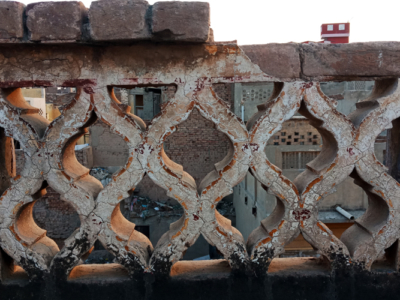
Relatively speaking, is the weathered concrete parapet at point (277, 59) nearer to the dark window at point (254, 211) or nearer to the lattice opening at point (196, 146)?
the dark window at point (254, 211)

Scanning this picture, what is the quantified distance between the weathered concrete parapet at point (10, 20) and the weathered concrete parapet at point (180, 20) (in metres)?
0.62

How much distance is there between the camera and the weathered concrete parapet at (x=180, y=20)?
151 cm

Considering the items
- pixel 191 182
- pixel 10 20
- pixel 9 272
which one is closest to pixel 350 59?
pixel 191 182

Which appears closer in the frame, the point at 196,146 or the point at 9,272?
the point at 9,272

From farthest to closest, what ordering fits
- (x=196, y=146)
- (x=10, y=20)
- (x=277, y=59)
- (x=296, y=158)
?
(x=196, y=146) < (x=296, y=158) < (x=277, y=59) < (x=10, y=20)

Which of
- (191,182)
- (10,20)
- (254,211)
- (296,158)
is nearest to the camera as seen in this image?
(10,20)

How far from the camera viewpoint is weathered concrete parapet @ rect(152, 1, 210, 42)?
4.96 ft

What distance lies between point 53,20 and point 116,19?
29cm

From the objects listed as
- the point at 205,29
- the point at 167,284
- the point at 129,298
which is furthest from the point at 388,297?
the point at 205,29

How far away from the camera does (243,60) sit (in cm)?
169

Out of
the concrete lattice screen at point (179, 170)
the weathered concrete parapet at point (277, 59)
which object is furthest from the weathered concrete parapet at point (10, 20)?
the weathered concrete parapet at point (277, 59)

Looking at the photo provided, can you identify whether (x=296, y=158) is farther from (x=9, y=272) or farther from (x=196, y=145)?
(x=196, y=145)

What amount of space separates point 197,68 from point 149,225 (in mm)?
11084

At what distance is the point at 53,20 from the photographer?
5.00ft
